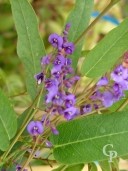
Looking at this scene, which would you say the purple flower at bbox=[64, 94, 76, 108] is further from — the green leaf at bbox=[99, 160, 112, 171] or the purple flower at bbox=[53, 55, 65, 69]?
the green leaf at bbox=[99, 160, 112, 171]

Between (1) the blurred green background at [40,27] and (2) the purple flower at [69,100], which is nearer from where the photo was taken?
(2) the purple flower at [69,100]

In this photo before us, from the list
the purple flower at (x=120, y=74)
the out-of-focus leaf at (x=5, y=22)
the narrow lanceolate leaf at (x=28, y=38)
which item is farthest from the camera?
the out-of-focus leaf at (x=5, y=22)

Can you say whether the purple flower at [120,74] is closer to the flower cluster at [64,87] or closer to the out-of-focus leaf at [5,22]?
the flower cluster at [64,87]

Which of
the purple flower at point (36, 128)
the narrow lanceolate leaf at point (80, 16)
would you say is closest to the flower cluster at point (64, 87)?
the purple flower at point (36, 128)

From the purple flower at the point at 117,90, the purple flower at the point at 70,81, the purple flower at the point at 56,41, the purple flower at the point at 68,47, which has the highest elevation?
the purple flower at the point at 56,41

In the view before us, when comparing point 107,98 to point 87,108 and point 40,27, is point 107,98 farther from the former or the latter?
point 40,27

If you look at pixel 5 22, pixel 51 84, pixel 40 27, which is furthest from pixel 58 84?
pixel 40 27

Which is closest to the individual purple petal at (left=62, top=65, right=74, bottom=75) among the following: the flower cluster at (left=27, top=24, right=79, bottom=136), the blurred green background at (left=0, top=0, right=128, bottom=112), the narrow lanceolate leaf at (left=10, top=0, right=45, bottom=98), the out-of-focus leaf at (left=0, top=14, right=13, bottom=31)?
the flower cluster at (left=27, top=24, right=79, bottom=136)
